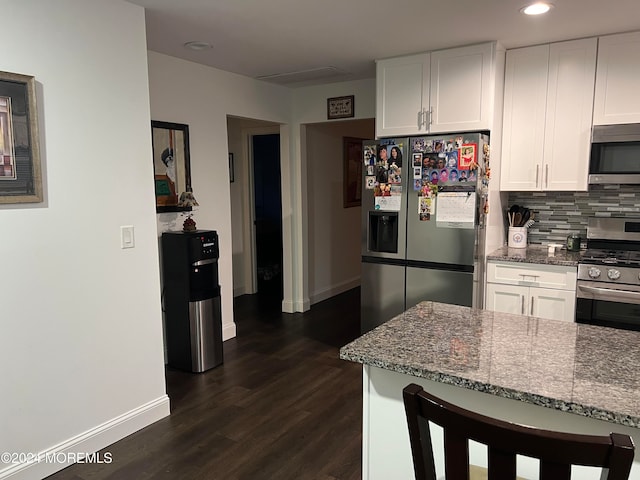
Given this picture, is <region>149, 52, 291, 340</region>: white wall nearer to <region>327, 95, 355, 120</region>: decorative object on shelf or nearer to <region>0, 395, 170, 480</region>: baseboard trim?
<region>327, 95, 355, 120</region>: decorative object on shelf

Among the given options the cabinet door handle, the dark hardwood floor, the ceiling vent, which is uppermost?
the ceiling vent

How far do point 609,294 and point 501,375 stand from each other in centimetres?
214

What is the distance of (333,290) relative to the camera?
581 cm

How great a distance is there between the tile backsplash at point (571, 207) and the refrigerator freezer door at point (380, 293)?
3.66 ft

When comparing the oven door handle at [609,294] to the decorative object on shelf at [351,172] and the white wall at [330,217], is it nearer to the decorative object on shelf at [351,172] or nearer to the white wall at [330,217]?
the white wall at [330,217]

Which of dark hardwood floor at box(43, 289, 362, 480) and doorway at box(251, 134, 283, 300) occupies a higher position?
doorway at box(251, 134, 283, 300)

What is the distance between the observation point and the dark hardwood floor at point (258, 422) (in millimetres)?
2318

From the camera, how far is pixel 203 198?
3.96 m

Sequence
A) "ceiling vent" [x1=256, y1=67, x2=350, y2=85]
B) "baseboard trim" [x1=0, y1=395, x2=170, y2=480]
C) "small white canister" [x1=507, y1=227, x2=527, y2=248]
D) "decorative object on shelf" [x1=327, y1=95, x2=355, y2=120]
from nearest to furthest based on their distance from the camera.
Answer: "baseboard trim" [x1=0, y1=395, x2=170, y2=480]
"small white canister" [x1=507, y1=227, x2=527, y2=248]
"ceiling vent" [x1=256, y1=67, x2=350, y2=85]
"decorative object on shelf" [x1=327, y1=95, x2=355, y2=120]

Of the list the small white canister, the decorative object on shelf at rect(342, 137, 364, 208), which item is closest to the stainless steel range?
the small white canister

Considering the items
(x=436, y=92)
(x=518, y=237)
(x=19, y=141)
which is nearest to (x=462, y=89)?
(x=436, y=92)

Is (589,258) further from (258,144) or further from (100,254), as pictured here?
(258,144)

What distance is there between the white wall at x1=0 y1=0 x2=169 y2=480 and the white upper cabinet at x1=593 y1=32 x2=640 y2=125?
2.97 metres

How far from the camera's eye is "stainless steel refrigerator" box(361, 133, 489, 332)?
325 cm
